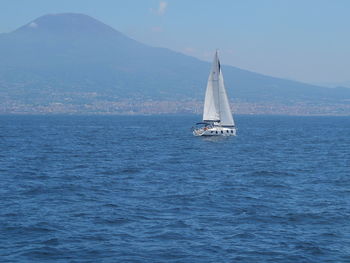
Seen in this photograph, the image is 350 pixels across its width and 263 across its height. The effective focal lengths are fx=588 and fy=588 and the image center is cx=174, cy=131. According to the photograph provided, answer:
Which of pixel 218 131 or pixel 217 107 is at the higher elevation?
pixel 217 107

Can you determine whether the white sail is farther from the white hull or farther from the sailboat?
the white hull

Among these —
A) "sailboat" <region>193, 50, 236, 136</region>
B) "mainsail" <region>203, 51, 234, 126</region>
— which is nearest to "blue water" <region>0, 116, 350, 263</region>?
"sailboat" <region>193, 50, 236, 136</region>

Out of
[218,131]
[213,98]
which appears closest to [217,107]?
[213,98]

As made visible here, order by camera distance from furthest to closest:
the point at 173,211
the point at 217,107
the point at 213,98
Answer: the point at 213,98, the point at 217,107, the point at 173,211

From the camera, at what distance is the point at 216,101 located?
349ft

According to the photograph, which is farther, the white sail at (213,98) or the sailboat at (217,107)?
the white sail at (213,98)

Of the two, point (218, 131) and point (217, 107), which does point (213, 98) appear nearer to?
point (217, 107)

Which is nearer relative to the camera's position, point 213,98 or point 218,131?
point 218,131

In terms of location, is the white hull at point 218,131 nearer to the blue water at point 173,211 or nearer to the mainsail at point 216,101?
the mainsail at point 216,101

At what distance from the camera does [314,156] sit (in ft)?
253

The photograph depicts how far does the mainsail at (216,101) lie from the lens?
106375 mm

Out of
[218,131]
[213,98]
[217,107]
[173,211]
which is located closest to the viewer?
[173,211]

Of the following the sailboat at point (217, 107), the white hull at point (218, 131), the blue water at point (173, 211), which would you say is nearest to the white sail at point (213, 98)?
the sailboat at point (217, 107)

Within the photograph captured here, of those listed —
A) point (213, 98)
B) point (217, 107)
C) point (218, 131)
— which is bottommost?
point (218, 131)
